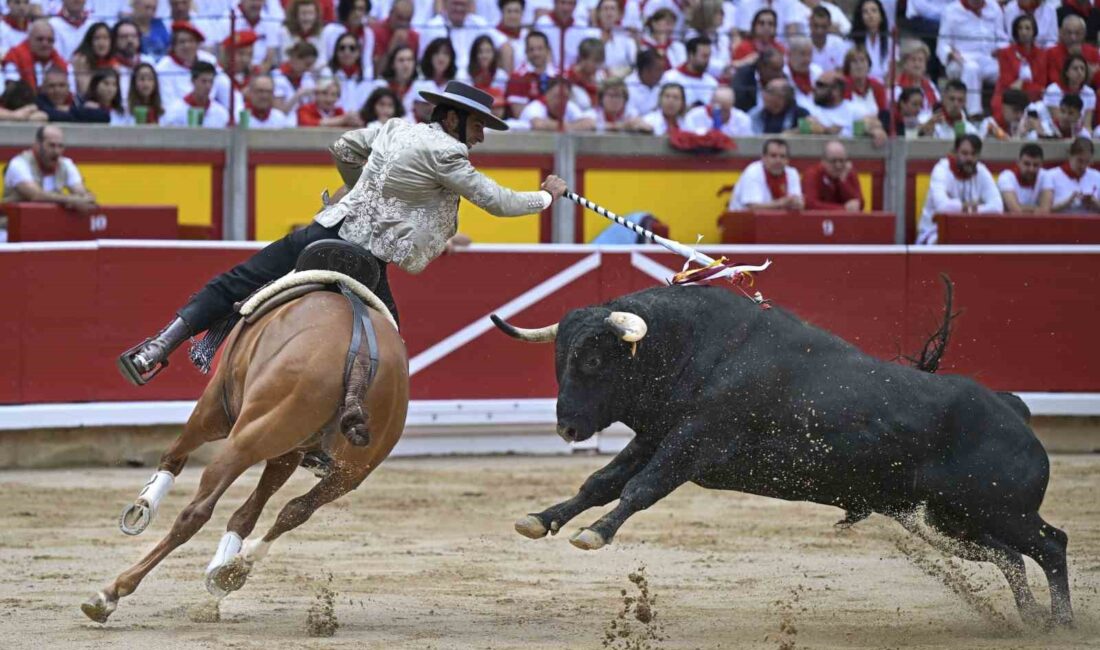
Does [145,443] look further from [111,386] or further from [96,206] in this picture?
[96,206]

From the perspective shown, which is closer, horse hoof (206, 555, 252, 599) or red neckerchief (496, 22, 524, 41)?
horse hoof (206, 555, 252, 599)

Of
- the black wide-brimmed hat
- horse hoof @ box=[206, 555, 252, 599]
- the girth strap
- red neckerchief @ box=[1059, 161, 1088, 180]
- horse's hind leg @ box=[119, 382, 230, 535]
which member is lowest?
horse hoof @ box=[206, 555, 252, 599]

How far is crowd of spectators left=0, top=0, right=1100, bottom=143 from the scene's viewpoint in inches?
438

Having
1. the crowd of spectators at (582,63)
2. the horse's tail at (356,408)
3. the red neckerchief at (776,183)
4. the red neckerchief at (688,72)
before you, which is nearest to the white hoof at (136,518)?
the horse's tail at (356,408)

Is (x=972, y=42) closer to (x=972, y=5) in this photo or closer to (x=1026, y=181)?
(x=972, y=5)

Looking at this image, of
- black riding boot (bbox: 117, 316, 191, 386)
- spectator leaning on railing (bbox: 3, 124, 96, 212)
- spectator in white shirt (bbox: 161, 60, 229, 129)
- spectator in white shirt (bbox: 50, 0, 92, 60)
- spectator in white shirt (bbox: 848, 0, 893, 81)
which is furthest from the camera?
spectator in white shirt (bbox: 848, 0, 893, 81)

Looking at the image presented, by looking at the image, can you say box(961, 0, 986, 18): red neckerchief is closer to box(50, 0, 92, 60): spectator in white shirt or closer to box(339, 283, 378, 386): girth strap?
box(50, 0, 92, 60): spectator in white shirt

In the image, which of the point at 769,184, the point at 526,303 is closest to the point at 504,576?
the point at 526,303

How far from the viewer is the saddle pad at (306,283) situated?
6.32 meters

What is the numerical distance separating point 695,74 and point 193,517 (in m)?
6.96

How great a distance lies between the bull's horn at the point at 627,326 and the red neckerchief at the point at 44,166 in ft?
17.9

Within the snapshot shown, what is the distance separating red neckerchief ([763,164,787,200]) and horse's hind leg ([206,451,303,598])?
18.7 feet

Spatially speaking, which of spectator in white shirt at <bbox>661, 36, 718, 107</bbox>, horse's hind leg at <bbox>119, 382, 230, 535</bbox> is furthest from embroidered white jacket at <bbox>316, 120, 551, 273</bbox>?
spectator in white shirt at <bbox>661, 36, 718, 107</bbox>

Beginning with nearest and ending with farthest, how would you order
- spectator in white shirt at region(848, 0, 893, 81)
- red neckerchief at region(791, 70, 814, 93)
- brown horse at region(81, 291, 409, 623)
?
brown horse at region(81, 291, 409, 623) → red neckerchief at region(791, 70, 814, 93) → spectator in white shirt at region(848, 0, 893, 81)
